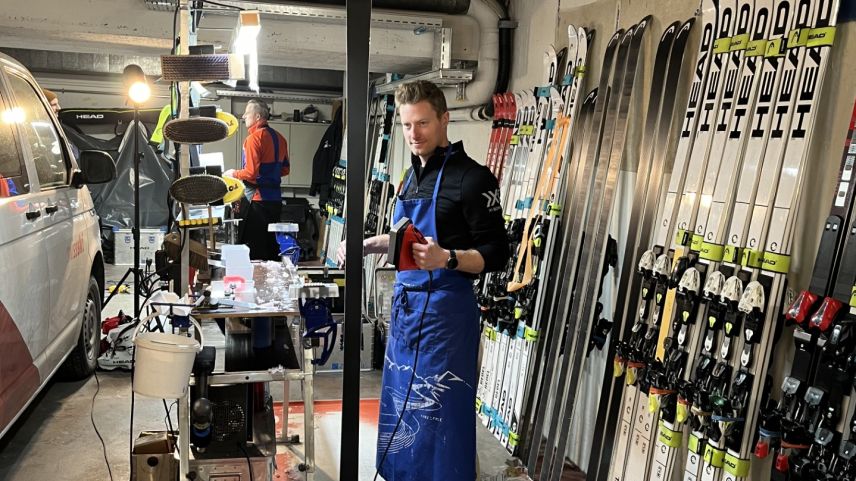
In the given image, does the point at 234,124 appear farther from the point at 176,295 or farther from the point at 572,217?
the point at 572,217

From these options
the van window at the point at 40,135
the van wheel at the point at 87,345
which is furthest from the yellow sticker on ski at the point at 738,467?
the van wheel at the point at 87,345

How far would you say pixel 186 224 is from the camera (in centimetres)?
279

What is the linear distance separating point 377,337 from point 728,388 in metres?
2.93

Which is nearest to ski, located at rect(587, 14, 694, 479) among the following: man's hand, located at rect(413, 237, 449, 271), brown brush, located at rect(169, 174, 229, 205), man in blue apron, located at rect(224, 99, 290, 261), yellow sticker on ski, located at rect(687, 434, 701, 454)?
yellow sticker on ski, located at rect(687, 434, 701, 454)

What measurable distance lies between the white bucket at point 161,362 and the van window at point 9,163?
952 millimetres

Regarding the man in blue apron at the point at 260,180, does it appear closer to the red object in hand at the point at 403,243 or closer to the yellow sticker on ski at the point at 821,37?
the red object in hand at the point at 403,243

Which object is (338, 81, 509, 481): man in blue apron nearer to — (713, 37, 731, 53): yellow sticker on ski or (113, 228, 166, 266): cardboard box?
(713, 37, 731, 53): yellow sticker on ski

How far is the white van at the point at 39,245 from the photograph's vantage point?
288cm

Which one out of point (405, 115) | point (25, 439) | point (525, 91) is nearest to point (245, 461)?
point (405, 115)

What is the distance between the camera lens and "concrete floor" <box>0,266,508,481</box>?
3461 mm

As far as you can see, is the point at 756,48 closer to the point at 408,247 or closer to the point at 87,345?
the point at 408,247

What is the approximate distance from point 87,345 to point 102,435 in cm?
98

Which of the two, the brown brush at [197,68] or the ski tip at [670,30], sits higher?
the ski tip at [670,30]

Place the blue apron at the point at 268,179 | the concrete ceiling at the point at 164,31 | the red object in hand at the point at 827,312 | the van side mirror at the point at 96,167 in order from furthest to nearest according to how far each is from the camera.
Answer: the blue apron at the point at 268,179
the concrete ceiling at the point at 164,31
the van side mirror at the point at 96,167
the red object in hand at the point at 827,312
